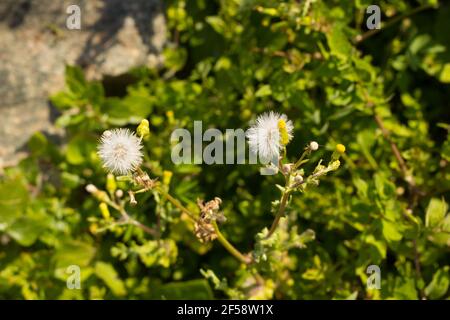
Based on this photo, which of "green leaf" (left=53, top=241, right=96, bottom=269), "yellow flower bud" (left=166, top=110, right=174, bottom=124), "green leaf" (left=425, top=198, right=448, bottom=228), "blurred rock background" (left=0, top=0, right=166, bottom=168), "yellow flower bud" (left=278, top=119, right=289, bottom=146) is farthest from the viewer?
"blurred rock background" (left=0, top=0, right=166, bottom=168)

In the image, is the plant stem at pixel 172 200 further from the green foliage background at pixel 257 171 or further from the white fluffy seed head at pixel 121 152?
the green foliage background at pixel 257 171

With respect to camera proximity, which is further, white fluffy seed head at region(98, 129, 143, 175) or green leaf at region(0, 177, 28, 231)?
green leaf at region(0, 177, 28, 231)

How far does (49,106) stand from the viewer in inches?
118

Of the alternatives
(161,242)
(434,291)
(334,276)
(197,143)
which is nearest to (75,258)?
(161,242)

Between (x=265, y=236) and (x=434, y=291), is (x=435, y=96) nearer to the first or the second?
(x=434, y=291)

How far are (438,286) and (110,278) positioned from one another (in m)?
1.44

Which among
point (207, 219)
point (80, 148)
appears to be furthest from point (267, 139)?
point (80, 148)

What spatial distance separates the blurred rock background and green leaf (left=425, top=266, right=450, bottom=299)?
1753 millimetres

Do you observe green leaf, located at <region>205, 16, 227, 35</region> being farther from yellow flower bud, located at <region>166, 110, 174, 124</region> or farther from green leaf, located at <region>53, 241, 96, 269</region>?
green leaf, located at <region>53, 241, 96, 269</region>

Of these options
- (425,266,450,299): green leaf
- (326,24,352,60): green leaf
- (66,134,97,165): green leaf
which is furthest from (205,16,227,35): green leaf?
(425,266,450,299): green leaf

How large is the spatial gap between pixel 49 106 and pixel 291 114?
4.41 feet

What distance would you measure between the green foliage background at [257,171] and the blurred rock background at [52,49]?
0.14m

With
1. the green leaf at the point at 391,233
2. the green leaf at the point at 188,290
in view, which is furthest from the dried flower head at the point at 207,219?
the green leaf at the point at 391,233

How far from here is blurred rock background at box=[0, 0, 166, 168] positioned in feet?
9.77
